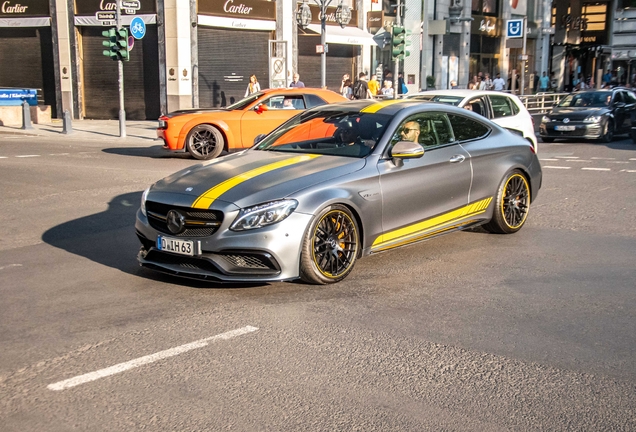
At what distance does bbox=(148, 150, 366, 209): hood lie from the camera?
21.0ft

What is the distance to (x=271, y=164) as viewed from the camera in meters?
7.05

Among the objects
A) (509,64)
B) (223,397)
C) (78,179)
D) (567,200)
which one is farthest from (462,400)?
(509,64)

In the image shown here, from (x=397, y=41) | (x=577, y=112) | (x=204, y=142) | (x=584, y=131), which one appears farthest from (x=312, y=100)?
(x=577, y=112)

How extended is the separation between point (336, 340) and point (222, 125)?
42.0 feet

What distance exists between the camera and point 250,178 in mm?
6680

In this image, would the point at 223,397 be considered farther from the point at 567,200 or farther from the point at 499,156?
the point at 567,200

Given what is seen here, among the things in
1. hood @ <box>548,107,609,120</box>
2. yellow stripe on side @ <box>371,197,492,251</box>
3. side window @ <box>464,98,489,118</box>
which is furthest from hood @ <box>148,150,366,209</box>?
hood @ <box>548,107,609,120</box>

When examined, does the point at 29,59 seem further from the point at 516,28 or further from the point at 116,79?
the point at 516,28

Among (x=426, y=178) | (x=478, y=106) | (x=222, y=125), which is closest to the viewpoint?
(x=426, y=178)

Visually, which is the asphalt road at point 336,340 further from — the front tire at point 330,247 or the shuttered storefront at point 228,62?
the shuttered storefront at point 228,62

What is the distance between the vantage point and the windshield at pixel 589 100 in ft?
77.7

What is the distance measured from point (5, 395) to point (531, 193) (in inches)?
257

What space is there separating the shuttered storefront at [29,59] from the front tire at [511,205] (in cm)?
2809

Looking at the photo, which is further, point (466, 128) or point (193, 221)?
point (466, 128)
